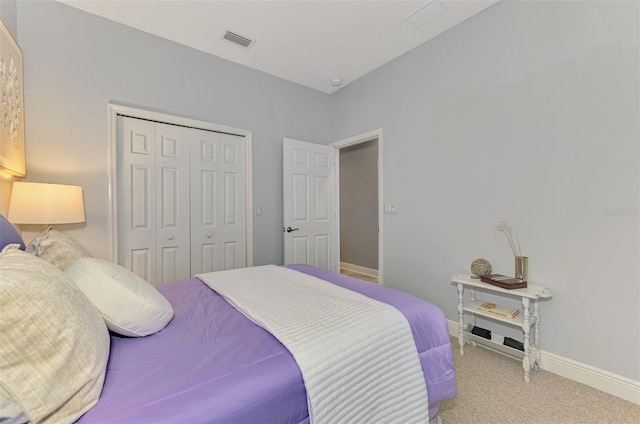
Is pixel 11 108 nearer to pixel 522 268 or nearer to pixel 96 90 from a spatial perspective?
pixel 96 90

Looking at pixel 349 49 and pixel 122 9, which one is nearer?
pixel 122 9

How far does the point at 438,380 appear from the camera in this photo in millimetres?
1320

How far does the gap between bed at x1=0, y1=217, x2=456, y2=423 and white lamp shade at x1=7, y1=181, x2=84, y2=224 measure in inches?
52.2

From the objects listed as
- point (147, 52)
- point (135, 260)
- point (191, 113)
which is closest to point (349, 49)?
point (191, 113)

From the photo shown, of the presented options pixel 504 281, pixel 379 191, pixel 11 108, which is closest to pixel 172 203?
pixel 11 108

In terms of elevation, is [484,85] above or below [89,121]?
above

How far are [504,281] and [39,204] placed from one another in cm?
329

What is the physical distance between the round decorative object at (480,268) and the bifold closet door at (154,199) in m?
2.73

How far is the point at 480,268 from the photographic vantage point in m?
2.26

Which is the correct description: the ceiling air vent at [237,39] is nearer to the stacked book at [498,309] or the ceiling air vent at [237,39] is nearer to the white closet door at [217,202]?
the white closet door at [217,202]

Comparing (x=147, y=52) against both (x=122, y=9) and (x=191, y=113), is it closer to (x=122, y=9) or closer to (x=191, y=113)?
(x=122, y=9)

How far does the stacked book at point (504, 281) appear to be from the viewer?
1997mm

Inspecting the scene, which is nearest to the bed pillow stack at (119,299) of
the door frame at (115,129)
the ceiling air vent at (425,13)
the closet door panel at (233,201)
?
the door frame at (115,129)

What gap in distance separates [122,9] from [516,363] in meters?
4.31
